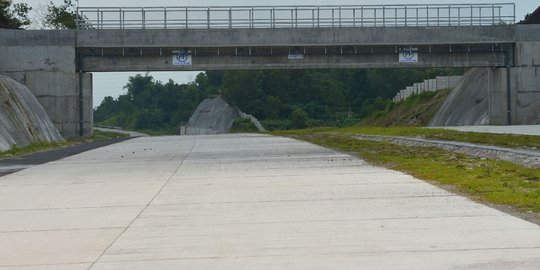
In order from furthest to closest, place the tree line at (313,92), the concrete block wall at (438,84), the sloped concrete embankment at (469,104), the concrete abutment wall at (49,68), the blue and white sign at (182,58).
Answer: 1. the tree line at (313,92)
2. the concrete block wall at (438,84)
3. the sloped concrete embankment at (469,104)
4. the blue and white sign at (182,58)
5. the concrete abutment wall at (49,68)

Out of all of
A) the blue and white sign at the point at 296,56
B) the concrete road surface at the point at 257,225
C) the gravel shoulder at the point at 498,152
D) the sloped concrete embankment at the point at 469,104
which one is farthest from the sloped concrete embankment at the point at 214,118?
the concrete road surface at the point at 257,225

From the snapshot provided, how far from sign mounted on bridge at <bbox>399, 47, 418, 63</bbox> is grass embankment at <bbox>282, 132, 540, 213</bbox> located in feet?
113

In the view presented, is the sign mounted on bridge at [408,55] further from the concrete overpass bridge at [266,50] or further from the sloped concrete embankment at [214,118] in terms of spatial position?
the sloped concrete embankment at [214,118]

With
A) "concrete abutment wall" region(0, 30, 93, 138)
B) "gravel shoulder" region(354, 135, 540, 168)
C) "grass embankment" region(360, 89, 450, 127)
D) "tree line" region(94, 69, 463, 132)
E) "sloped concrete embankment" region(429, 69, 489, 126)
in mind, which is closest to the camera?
"gravel shoulder" region(354, 135, 540, 168)

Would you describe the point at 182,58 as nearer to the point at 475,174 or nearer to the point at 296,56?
the point at 296,56

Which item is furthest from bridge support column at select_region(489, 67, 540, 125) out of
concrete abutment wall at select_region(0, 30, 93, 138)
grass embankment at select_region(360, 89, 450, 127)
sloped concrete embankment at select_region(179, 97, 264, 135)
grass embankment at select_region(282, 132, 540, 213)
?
sloped concrete embankment at select_region(179, 97, 264, 135)

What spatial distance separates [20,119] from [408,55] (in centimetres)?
3072

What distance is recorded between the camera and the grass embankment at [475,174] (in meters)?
13.4

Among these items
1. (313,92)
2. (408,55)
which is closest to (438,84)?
(408,55)

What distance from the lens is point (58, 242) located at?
33.0ft

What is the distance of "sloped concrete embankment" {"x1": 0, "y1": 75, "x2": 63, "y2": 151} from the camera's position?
40219 mm

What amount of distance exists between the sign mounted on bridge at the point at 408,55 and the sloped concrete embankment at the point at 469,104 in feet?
27.2

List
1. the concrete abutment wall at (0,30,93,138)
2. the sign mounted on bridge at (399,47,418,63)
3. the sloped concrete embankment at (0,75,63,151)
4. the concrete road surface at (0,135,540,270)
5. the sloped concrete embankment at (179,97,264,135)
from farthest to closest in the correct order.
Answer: the sloped concrete embankment at (179,97,264,135) → the sign mounted on bridge at (399,47,418,63) → the concrete abutment wall at (0,30,93,138) → the sloped concrete embankment at (0,75,63,151) → the concrete road surface at (0,135,540,270)

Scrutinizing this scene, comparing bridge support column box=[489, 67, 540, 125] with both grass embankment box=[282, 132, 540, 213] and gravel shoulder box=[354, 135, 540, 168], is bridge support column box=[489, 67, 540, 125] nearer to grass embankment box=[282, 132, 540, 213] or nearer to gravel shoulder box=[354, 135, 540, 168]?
gravel shoulder box=[354, 135, 540, 168]
